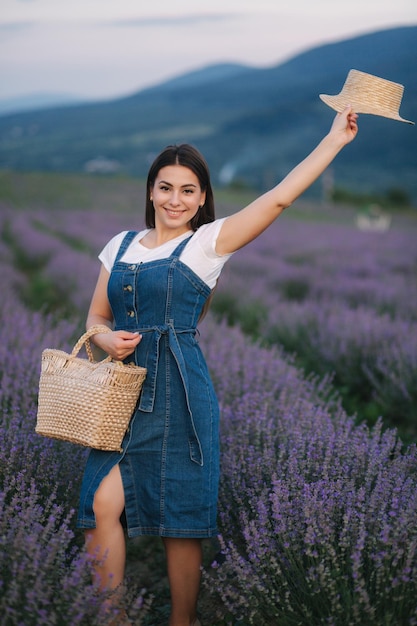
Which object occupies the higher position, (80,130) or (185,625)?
(80,130)

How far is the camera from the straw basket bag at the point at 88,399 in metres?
2.06

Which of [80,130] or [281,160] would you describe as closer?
[281,160]

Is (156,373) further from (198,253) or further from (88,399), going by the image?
(198,253)

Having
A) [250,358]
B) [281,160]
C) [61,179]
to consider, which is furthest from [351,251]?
[281,160]

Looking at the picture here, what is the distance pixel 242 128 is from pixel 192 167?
12108 cm

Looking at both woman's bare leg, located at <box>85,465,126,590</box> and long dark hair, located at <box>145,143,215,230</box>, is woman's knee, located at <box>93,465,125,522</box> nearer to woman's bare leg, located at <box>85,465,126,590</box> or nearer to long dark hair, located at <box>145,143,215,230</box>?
woman's bare leg, located at <box>85,465,126,590</box>

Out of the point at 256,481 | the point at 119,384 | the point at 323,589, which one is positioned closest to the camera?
the point at 323,589

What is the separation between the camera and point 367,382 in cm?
530

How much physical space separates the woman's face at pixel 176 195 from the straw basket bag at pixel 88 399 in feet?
1.70

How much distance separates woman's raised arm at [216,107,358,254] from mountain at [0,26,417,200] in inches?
1573

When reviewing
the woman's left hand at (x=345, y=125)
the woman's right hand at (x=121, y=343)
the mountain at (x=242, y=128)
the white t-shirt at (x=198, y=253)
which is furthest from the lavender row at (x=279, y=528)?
the mountain at (x=242, y=128)

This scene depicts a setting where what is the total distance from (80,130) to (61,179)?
113867mm

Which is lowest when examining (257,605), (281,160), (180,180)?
(257,605)

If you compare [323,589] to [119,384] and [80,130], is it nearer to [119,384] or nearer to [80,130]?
[119,384]
